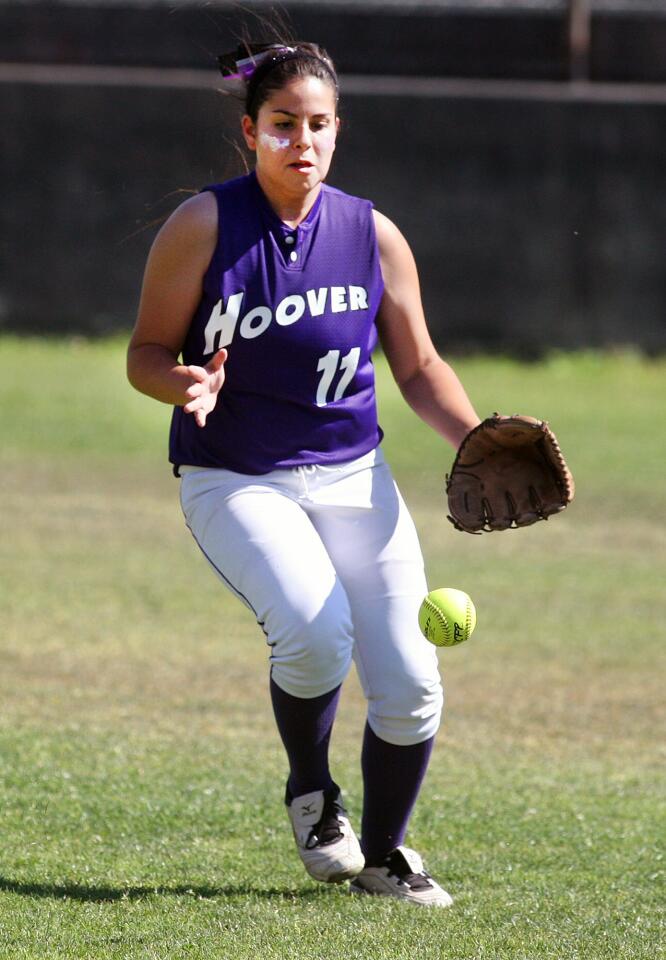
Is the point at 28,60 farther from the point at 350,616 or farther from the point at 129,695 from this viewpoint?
the point at 350,616

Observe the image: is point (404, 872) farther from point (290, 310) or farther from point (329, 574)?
point (290, 310)

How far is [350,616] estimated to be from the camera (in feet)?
12.4

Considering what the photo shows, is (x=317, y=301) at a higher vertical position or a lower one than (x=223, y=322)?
higher

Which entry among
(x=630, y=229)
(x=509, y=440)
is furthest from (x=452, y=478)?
(x=630, y=229)

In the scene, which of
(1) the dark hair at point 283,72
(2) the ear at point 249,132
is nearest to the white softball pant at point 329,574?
(2) the ear at point 249,132

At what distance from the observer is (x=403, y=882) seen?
3902 millimetres

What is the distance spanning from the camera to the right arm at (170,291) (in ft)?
12.4

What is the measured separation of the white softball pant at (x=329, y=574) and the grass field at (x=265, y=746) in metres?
0.56

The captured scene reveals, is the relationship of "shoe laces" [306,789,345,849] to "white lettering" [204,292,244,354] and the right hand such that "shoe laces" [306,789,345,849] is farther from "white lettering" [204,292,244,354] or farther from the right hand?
"white lettering" [204,292,244,354]

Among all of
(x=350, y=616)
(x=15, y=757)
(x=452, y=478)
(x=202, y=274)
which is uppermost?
(x=202, y=274)

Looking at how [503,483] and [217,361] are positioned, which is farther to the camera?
[503,483]

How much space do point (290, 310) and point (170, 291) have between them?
0.99 ft

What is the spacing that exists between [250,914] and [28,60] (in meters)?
15.0

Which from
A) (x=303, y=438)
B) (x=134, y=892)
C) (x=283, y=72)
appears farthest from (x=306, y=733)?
(x=283, y=72)
